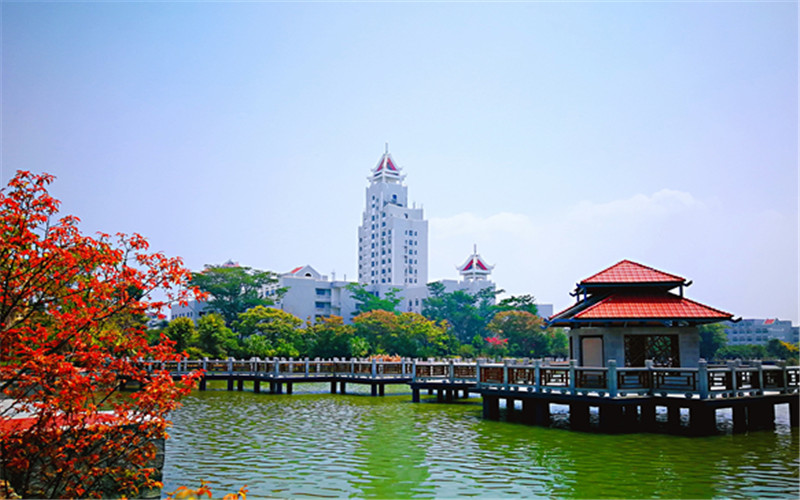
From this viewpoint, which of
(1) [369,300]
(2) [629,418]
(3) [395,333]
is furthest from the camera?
(1) [369,300]

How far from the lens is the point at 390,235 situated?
112 m

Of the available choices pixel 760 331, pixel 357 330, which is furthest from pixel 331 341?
pixel 760 331

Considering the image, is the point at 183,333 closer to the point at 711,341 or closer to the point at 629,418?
the point at 629,418

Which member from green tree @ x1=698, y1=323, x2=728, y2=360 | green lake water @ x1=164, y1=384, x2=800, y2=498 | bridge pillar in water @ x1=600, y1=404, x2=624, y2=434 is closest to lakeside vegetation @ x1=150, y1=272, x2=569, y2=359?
green tree @ x1=698, y1=323, x2=728, y2=360

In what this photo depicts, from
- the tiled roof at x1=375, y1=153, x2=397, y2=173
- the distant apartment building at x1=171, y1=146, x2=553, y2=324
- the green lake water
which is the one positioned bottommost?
the green lake water

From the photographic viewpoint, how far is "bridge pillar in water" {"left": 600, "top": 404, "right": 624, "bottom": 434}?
19531 mm

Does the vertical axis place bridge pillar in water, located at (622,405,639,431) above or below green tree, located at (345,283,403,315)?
below

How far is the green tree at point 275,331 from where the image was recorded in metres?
52.7

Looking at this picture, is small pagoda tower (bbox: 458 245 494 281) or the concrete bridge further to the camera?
small pagoda tower (bbox: 458 245 494 281)

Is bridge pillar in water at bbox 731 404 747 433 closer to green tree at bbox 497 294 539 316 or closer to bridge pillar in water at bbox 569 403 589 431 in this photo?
bridge pillar in water at bbox 569 403 589 431

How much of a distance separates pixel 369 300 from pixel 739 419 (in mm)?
68002

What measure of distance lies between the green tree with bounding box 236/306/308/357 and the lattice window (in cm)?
3337

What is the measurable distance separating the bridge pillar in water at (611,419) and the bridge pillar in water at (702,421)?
201 centimetres

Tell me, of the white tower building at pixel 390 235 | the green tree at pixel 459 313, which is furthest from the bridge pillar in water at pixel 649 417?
the white tower building at pixel 390 235
